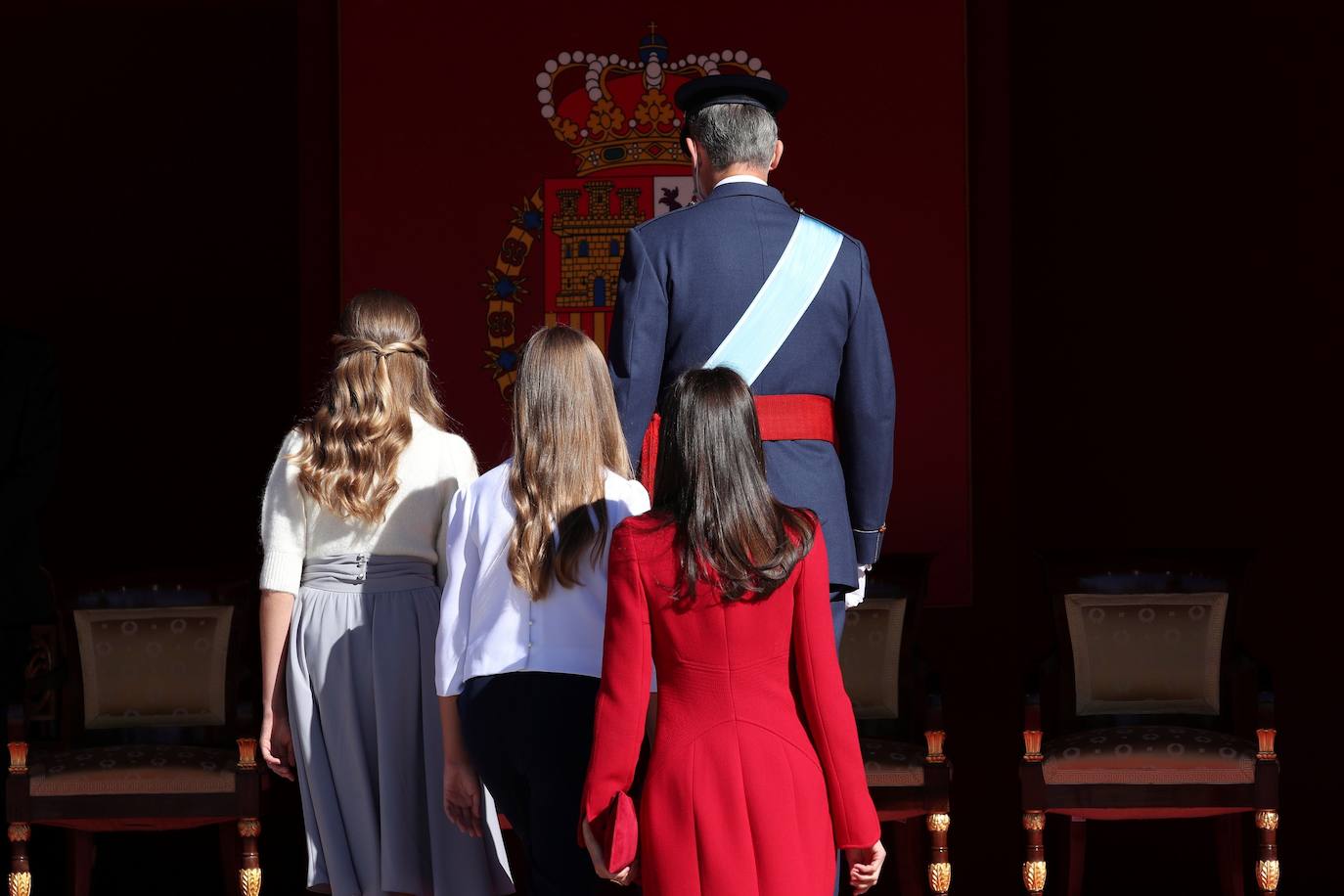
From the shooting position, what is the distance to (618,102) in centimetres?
544

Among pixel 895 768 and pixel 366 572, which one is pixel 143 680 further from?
pixel 895 768

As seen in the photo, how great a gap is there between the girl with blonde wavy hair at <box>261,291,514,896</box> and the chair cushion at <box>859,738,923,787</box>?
137 centimetres

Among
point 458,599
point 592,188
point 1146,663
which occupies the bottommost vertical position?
point 1146,663

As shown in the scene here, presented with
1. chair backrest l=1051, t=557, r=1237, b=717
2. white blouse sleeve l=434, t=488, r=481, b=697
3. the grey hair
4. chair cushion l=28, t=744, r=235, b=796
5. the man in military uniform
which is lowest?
chair cushion l=28, t=744, r=235, b=796

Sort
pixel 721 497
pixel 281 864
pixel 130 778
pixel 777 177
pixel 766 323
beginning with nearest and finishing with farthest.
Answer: pixel 721 497
pixel 766 323
pixel 130 778
pixel 281 864
pixel 777 177

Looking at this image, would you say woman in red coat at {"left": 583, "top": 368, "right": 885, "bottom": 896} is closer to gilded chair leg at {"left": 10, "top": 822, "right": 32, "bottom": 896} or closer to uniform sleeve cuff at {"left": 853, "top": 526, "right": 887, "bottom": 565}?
uniform sleeve cuff at {"left": 853, "top": 526, "right": 887, "bottom": 565}

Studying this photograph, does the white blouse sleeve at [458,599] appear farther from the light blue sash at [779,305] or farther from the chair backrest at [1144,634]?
the chair backrest at [1144,634]

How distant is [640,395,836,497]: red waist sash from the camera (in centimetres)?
294

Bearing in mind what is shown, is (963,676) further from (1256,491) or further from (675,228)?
(675,228)

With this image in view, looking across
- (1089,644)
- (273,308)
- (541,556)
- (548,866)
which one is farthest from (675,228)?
(273,308)

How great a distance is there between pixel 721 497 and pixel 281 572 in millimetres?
1111

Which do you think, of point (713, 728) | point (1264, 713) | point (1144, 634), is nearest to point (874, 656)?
point (1144, 634)

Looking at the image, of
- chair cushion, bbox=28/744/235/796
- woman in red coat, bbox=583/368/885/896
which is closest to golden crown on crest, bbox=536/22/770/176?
chair cushion, bbox=28/744/235/796

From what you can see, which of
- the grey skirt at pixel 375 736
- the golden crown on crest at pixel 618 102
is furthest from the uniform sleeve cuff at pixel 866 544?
the golden crown on crest at pixel 618 102
